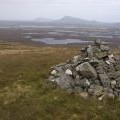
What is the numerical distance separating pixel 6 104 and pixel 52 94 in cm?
429

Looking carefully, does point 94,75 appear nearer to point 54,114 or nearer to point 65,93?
point 65,93

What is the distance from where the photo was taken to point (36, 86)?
27641mm

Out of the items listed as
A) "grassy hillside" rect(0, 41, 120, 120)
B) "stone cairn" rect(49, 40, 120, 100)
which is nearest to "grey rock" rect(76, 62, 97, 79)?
"stone cairn" rect(49, 40, 120, 100)

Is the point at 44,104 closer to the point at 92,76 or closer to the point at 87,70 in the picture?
the point at 87,70

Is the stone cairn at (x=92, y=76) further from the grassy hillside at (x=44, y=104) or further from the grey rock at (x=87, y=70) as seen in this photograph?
the grassy hillside at (x=44, y=104)

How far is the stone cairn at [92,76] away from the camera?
84.6ft

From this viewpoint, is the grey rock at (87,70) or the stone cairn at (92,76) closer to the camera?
the stone cairn at (92,76)

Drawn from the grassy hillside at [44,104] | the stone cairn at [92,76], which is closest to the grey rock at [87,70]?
the stone cairn at [92,76]

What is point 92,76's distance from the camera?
2662 cm

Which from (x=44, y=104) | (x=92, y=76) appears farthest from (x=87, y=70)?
(x=44, y=104)

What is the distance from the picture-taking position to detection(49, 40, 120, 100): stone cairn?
25797mm

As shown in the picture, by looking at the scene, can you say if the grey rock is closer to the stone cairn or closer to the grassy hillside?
the stone cairn

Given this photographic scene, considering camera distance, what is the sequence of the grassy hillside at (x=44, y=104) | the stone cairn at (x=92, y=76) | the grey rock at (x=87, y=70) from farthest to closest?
the grey rock at (x=87, y=70) → the stone cairn at (x=92, y=76) → the grassy hillside at (x=44, y=104)

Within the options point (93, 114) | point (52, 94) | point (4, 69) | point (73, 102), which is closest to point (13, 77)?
point (4, 69)
